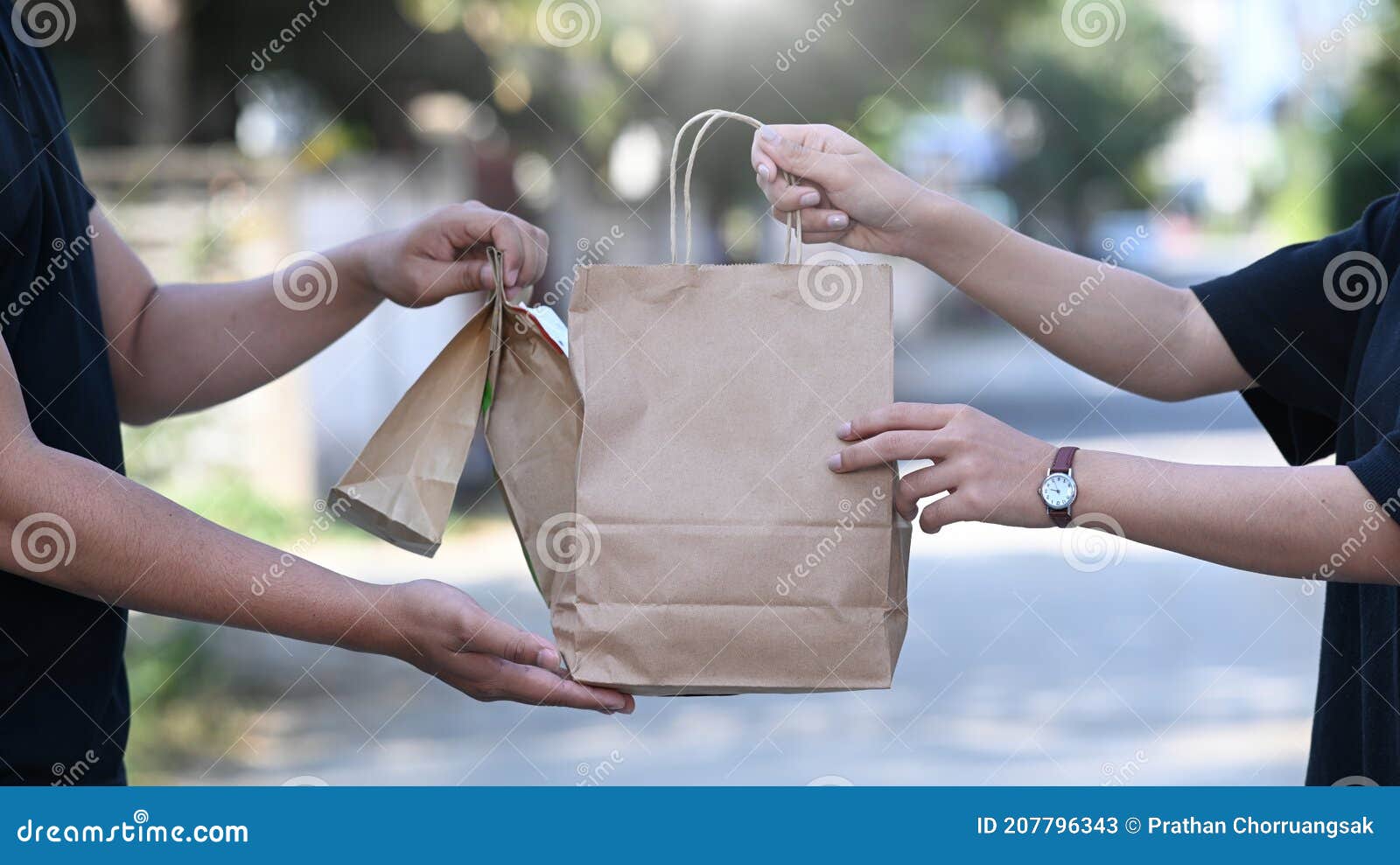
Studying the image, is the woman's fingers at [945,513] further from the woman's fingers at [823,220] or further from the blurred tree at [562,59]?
the blurred tree at [562,59]

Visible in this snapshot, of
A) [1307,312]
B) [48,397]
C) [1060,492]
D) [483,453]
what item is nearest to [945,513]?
[1060,492]

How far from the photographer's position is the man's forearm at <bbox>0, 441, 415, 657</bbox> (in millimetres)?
1650

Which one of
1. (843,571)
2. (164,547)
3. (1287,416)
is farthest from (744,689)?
(1287,416)

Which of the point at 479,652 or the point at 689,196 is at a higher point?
the point at 689,196

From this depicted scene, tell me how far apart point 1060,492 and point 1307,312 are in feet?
2.31

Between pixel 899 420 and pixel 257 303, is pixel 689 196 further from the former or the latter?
pixel 257 303

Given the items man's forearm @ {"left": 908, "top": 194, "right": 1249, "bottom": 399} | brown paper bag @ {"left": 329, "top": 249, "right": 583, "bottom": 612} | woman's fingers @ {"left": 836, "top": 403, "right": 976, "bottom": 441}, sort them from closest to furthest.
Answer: woman's fingers @ {"left": 836, "top": 403, "right": 976, "bottom": 441}
brown paper bag @ {"left": 329, "top": 249, "right": 583, "bottom": 612}
man's forearm @ {"left": 908, "top": 194, "right": 1249, "bottom": 399}

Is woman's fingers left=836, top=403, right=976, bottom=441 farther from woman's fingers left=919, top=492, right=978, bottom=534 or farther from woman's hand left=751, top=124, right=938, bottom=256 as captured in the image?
woman's hand left=751, top=124, right=938, bottom=256

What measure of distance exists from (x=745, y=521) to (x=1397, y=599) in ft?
3.17

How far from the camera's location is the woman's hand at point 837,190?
2.12m

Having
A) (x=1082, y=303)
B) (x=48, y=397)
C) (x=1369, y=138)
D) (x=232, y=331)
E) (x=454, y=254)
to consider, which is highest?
(x=1369, y=138)

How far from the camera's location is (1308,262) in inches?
86.3

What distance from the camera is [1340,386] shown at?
7.26ft

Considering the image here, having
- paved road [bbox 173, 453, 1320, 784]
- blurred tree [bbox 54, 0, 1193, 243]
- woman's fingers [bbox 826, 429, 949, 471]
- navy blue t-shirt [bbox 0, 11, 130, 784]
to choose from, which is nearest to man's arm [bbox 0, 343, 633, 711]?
navy blue t-shirt [bbox 0, 11, 130, 784]
